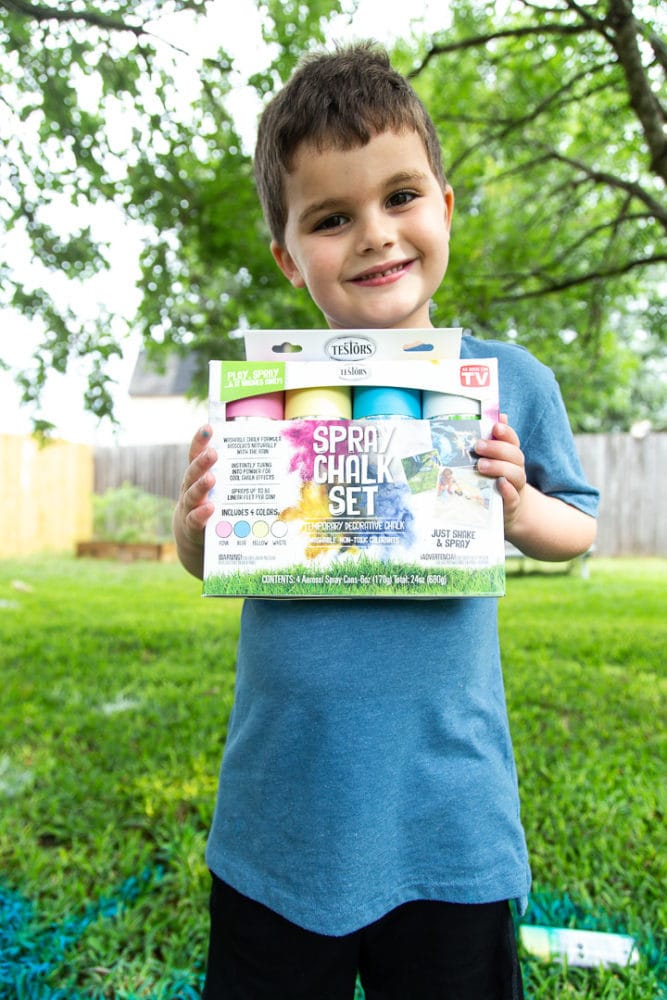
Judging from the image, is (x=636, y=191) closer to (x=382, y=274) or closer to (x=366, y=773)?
(x=382, y=274)

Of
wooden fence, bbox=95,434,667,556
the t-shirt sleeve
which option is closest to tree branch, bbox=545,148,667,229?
the t-shirt sleeve

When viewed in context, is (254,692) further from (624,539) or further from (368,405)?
(624,539)

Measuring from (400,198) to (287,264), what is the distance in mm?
275

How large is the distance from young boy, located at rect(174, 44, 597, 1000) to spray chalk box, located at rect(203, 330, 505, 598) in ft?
0.20

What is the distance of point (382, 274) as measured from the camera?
3.84ft

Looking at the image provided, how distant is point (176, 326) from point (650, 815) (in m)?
3.58

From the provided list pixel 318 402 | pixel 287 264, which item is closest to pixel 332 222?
pixel 287 264

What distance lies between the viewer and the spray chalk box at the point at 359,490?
97 centimetres

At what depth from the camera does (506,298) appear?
4.54m

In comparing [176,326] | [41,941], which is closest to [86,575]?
[176,326]

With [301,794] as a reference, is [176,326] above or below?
above

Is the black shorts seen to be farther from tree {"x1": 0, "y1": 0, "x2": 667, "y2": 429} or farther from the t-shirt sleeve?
tree {"x1": 0, "y1": 0, "x2": 667, "y2": 429}

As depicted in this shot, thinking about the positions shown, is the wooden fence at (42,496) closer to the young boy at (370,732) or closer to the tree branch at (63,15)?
the tree branch at (63,15)

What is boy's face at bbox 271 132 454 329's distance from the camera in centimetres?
113
